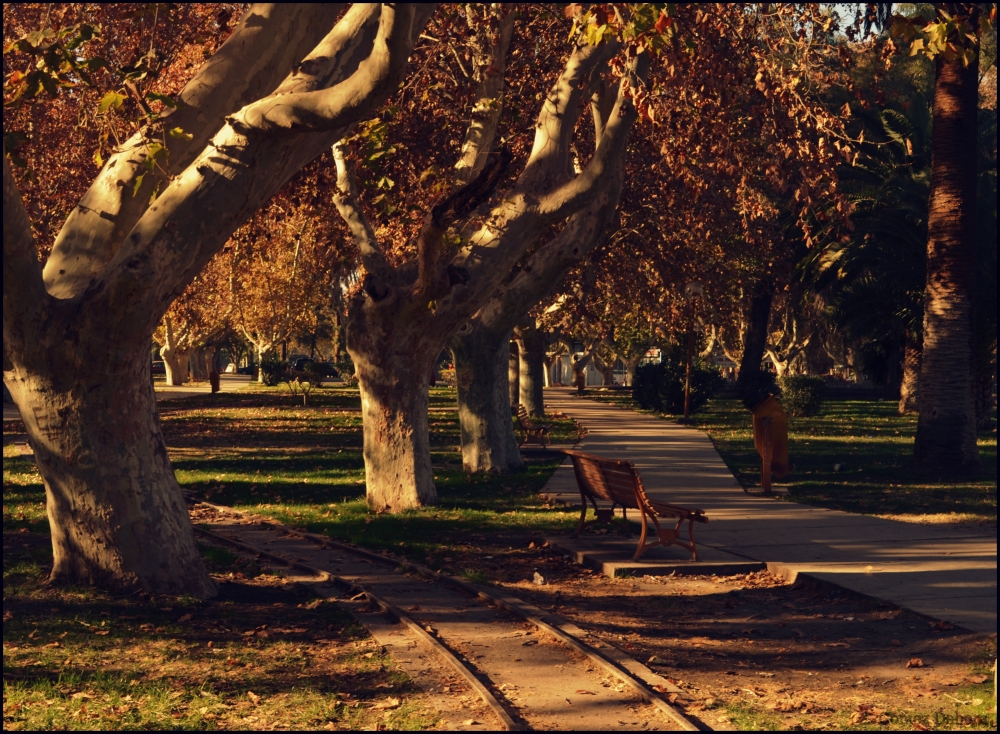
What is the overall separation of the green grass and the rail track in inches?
267

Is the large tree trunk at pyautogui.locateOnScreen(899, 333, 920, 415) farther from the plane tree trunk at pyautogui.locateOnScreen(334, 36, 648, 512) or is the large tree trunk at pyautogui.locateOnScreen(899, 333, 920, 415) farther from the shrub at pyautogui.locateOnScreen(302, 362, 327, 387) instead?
the plane tree trunk at pyautogui.locateOnScreen(334, 36, 648, 512)

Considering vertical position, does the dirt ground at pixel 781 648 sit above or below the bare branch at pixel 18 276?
below

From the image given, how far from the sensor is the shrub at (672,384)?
37.9 metres

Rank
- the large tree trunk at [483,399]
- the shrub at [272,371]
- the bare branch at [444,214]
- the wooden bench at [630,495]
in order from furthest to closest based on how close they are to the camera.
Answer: the shrub at [272,371], the large tree trunk at [483,399], the wooden bench at [630,495], the bare branch at [444,214]

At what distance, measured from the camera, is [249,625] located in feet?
26.9

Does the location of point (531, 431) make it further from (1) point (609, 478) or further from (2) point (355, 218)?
(1) point (609, 478)

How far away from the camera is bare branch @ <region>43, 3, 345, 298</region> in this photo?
902cm

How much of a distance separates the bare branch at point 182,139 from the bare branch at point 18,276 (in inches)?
18.1

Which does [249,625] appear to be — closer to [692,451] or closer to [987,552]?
[987,552]

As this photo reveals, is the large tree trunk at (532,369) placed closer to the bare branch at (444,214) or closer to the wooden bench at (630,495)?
the bare branch at (444,214)

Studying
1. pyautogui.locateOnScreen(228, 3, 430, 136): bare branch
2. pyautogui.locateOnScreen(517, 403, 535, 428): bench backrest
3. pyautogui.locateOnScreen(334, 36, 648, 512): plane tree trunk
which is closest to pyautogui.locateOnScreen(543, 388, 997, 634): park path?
pyautogui.locateOnScreen(334, 36, 648, 512): plane tree trunk

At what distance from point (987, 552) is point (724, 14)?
23.5 feet

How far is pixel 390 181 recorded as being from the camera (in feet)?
44.9

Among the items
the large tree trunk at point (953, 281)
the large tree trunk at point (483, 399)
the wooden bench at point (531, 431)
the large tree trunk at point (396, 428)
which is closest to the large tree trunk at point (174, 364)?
the wooden bench at point (531, 431)
